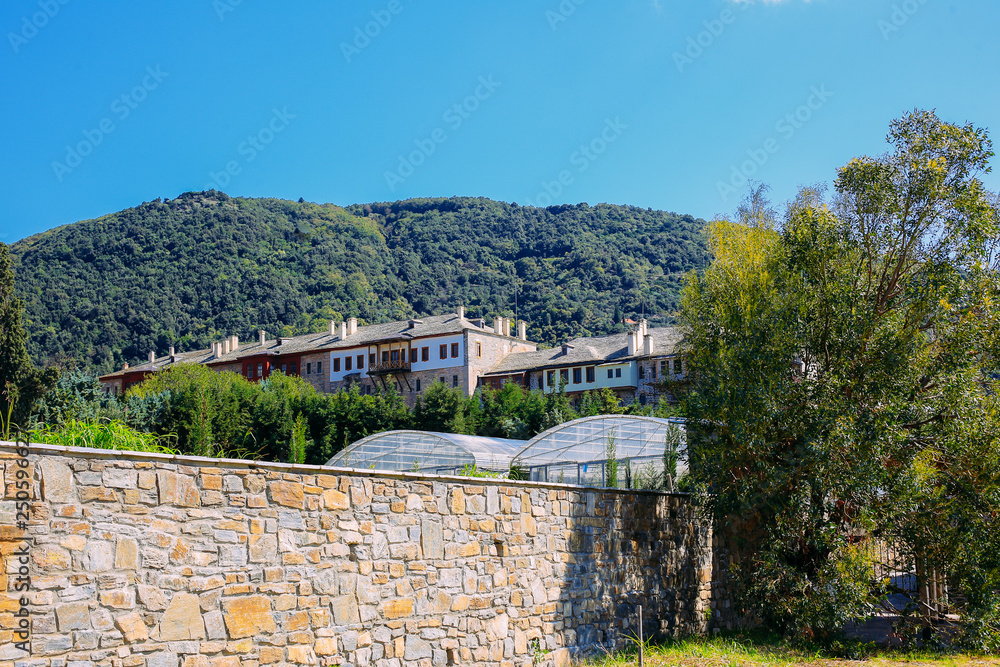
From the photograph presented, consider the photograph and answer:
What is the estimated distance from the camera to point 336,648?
27.3 ft

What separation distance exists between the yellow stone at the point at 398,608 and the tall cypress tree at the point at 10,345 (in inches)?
795

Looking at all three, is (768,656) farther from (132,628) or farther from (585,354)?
(585,354)

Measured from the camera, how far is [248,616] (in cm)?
766

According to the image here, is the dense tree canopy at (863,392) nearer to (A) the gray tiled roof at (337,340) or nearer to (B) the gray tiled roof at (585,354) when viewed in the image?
(B) the gray tiled roof at (585,354)

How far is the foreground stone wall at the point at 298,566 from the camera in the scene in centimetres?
658

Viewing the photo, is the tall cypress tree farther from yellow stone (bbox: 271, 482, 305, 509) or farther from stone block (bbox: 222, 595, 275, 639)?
stone block (bbox: 222, 595, 275, 639)

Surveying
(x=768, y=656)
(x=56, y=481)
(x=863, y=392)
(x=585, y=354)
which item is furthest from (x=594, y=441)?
(x=585, y=354)

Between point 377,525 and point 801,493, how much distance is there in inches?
276

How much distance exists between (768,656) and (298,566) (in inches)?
286

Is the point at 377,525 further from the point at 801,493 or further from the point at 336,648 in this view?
the point at 801,493

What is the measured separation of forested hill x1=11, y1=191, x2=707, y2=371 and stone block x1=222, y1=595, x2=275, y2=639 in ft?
240

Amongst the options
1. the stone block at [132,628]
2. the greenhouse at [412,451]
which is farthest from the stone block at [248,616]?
Answer: the greenhouse at [412,451]

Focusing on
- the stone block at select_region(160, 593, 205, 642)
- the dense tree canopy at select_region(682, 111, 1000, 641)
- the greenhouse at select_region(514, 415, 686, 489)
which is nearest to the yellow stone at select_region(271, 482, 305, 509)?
the stone block at select_region(160, 593, 205, 642)

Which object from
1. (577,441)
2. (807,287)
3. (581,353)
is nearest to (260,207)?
(581,353)
